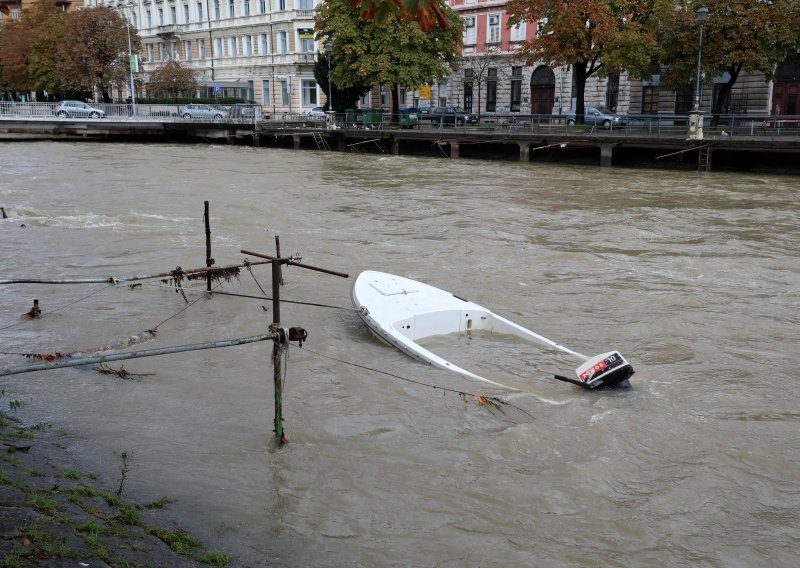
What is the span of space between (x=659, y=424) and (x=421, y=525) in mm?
3380

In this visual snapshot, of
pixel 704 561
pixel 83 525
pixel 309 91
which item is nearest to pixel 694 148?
pixel 704 561

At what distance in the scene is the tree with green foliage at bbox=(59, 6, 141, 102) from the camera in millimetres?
61188

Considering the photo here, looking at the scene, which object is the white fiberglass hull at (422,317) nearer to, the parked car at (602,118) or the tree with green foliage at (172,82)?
the parked car at (602,118)

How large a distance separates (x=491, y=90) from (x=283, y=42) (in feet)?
67.5

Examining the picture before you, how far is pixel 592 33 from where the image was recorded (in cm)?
3788

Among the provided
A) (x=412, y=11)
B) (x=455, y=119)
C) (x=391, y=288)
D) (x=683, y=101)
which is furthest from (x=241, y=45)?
(x=412, y=11)

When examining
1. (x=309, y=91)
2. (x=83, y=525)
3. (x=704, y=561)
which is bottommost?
(x=704, y=561)

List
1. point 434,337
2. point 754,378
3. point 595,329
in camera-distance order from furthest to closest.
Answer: point 595,329 < point 434,337 < point 754,378

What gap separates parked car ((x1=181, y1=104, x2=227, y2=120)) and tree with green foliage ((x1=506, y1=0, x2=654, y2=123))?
76.0 ft

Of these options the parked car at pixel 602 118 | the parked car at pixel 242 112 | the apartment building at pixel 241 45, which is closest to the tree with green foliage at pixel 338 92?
the parked car at pixel 242 112

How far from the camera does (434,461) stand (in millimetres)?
7934

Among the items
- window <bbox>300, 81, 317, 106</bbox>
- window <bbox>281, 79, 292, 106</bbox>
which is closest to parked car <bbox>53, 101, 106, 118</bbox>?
window <bbox>281, 79, 292, 106</bbox>

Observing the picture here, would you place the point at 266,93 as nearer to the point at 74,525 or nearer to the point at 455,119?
the point at 455,119

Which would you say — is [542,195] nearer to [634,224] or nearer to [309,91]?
[634,224]
